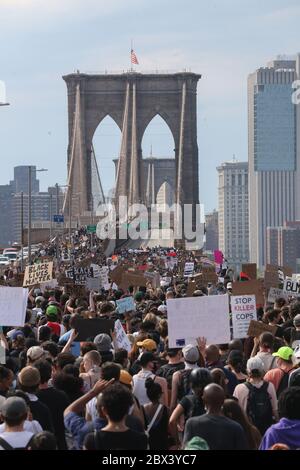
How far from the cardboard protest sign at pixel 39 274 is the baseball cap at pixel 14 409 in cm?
1672

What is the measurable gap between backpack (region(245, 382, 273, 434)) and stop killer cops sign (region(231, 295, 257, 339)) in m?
4.15

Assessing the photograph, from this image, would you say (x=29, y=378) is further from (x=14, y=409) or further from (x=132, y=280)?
(x=132, y=280)

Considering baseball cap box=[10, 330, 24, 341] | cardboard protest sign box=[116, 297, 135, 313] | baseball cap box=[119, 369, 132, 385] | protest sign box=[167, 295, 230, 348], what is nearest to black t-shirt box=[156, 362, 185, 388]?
protest sign box=[167, 295, 230, 348]

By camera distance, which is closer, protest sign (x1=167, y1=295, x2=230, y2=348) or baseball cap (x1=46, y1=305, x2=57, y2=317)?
protest sign (x1=167, y1=295, x2=230, y2=348)

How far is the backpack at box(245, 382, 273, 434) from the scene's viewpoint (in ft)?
38.7

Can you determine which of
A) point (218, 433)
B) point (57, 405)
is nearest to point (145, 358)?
point (57, 405)

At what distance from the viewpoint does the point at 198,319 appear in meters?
13.6

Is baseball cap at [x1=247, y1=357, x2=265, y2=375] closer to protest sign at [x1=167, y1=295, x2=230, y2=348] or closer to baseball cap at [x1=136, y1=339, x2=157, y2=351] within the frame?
protest sign at [x1=167, y1=295, x2=230, y2=348]

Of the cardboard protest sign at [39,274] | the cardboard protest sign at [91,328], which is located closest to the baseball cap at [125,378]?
the cardboard protest sign at [91,328]

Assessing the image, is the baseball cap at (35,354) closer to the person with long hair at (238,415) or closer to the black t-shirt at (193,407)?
the black t-shirt at (193,407)
